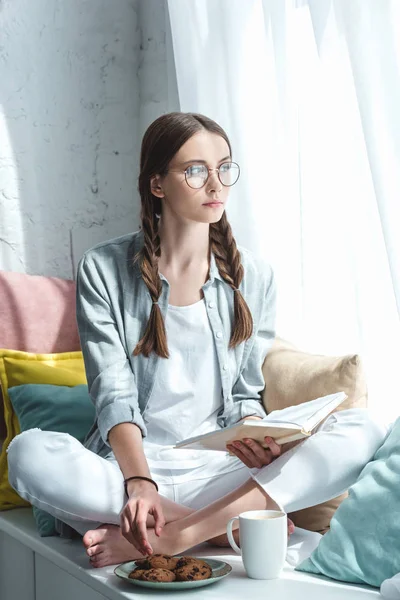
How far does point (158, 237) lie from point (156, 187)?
0.12 meters

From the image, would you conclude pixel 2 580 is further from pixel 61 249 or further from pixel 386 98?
pixel 386 98

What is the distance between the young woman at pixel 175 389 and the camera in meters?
1.55

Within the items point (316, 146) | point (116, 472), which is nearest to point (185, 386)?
point (116, 472)

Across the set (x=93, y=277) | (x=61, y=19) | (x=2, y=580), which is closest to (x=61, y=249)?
(x=61, y=19)

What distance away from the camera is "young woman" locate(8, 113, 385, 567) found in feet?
5.07

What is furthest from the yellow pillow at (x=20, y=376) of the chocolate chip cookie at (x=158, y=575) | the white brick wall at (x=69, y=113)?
the chocolate chip cookie at (x=158, y=575)

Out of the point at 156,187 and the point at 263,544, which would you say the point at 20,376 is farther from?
the point at 263,544

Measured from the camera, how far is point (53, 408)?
2021 mm

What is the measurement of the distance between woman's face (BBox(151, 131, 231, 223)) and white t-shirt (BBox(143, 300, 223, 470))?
219 mm

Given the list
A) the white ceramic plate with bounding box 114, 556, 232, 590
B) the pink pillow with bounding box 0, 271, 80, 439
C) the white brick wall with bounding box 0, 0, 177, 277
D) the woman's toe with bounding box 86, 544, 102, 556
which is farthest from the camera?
the white brick wall with bounding box 0, 0, 177, 277

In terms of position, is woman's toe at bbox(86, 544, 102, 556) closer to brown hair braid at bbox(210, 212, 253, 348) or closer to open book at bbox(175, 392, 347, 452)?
open book at bbox(175, 392, 347, 452)

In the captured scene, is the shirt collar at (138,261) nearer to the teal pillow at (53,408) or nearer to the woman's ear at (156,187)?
the woman's ear at (156,187)

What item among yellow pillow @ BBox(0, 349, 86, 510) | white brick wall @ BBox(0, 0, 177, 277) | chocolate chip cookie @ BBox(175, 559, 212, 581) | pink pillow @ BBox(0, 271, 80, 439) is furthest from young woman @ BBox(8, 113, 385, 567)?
white brick wall @ BBox(0, 0, 177, 277)

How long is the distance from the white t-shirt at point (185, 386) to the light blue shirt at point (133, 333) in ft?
0.06
